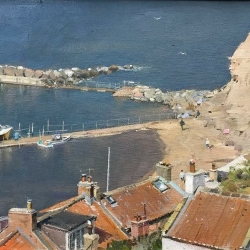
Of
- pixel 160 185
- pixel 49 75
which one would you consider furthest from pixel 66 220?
pixel 49 75

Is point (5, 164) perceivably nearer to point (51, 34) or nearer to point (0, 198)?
point (0, 198)

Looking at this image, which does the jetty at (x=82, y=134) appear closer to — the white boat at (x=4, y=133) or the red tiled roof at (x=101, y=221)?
the white boat at (x=4, y=133)

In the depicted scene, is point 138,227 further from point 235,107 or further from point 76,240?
point 235,107

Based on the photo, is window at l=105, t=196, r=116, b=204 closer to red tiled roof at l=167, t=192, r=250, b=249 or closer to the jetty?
red tiled roof at l=167, t=192, r=250, b=249

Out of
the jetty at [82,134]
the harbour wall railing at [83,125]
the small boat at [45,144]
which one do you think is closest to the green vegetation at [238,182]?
the small boat at [45,144]

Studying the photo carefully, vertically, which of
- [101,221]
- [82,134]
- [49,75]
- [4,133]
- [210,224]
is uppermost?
[210,224]

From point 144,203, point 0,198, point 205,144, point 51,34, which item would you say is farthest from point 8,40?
point 144,203
